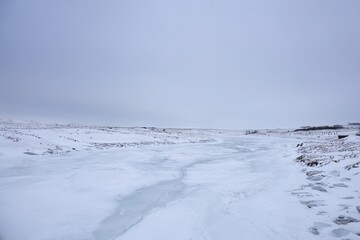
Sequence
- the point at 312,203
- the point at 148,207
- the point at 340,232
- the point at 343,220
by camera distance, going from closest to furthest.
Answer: the point at 340,232, the point at 343,220, the point at 312,203, the point at 148,207

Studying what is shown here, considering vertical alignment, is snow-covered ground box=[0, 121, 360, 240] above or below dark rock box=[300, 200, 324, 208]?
below

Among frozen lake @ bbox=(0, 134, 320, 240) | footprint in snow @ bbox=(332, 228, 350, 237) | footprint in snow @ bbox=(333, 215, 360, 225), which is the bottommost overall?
frozen lake @ bbox=(0, 134, 320, 240)

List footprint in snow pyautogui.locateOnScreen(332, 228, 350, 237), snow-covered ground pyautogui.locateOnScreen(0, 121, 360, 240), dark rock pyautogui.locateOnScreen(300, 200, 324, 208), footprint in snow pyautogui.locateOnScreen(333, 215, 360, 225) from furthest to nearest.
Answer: dark rock pyautogui.locateOnScreen(300, 200, 324, 208)
snow-covered ground pyautogui.locateOnScreen(0, 121, 360, 240)
footprint in snow pyautogui.locateOnScreen(333, 215, 360, 225)
footprint in snow pyautogui.locateOnScreen(332, 228, 350, 237)

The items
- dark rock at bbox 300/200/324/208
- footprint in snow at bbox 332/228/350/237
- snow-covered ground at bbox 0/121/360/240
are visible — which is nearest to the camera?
footprint in snow at bbox 332/228/350/237

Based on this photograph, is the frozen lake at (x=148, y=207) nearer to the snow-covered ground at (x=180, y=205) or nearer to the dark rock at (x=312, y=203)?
the snow-covered ground at (x=180, y=205)

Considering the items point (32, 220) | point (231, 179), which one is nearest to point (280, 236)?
point (32, 220)

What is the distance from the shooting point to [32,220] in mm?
Result: 6629

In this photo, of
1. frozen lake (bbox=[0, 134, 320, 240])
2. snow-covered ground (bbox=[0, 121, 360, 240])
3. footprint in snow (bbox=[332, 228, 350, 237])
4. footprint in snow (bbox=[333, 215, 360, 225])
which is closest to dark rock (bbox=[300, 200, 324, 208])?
snow-covered ground (bbox=[0, 121, 360, 240])

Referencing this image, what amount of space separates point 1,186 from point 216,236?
8709 mm

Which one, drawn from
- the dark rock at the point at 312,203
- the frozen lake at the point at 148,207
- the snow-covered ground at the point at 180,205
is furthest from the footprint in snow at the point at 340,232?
the dark rock at the point at 312,203

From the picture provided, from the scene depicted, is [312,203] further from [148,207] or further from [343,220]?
[148,207]

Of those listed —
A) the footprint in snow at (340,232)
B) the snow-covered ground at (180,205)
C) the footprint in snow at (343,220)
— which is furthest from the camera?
the snow-covered ground at (180,205)

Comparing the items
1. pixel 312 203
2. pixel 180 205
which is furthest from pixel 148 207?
pixel 312 203

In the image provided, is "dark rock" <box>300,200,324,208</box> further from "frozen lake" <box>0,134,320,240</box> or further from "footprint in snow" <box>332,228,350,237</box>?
"footprint in snow" <box>332,228,350,237</box>
